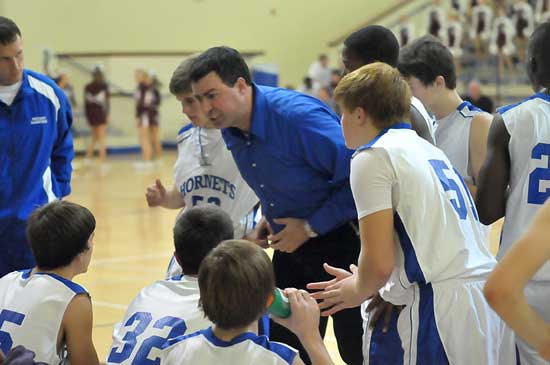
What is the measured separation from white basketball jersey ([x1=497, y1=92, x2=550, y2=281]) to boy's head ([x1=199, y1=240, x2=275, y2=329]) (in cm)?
100

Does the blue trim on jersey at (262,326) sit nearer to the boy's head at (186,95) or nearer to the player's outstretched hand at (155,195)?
the boy's head at (186,95)

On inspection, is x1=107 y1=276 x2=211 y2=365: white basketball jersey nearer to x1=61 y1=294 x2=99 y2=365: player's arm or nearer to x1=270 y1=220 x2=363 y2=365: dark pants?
x1=61 y1=294 x2=99 y2=365: player's arm

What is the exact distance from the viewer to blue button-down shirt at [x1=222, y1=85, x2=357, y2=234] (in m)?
3.88

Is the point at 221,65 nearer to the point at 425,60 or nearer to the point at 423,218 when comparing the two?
the point at 425,60

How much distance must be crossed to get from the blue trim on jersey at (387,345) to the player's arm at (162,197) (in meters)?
1.95

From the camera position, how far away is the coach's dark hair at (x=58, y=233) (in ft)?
11.1

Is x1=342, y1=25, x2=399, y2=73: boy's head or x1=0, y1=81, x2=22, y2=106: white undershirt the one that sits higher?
x1=342, y1=25, x2=399, y2=73: boy's head

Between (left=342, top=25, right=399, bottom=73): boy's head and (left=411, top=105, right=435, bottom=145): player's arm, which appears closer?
(left=411, top=105, right=435, bottom=145): player's arm

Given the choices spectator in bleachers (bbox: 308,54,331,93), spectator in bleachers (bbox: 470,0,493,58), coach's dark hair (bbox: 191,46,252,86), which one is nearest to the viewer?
coach's dark hair (bbox: 191,46,252,86)

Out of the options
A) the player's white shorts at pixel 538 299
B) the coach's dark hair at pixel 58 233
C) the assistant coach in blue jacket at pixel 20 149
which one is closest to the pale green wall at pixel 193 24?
the assistant coach in blue jacket at pixel 20 149

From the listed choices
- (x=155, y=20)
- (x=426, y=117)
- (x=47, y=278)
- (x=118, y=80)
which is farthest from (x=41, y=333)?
(x=155, y=20)

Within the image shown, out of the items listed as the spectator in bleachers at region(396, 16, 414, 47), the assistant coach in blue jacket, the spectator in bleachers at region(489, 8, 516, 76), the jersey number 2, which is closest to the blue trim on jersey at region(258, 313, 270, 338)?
the jersey number 2

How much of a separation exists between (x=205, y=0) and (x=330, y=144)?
70.5ft

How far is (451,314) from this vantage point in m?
2.93
